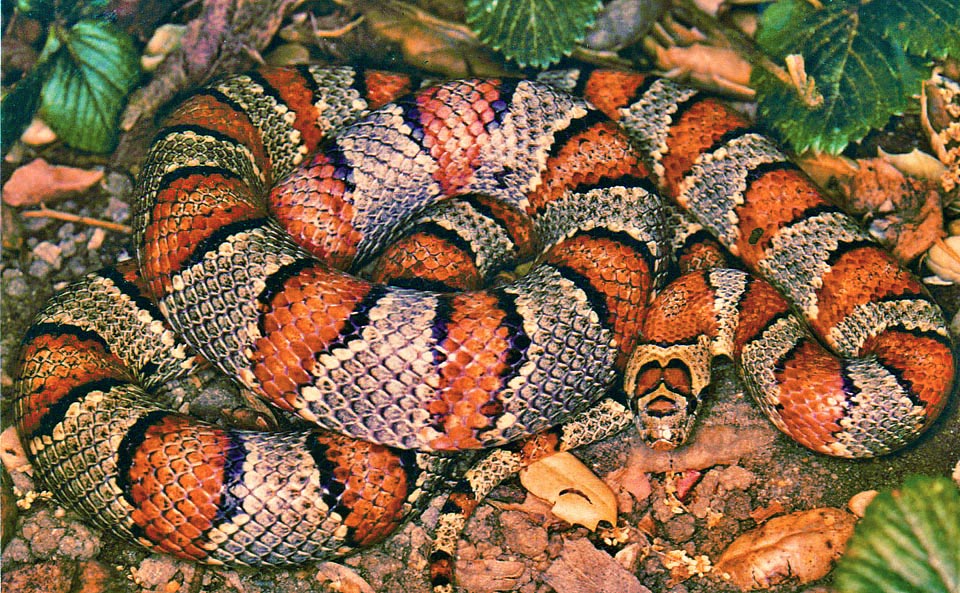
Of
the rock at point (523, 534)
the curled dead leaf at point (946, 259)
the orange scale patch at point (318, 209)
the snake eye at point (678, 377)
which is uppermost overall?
the curled dead leaf at point (946, 259)

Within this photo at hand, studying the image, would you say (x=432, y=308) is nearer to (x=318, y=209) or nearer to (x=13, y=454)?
(x=318, y=209)

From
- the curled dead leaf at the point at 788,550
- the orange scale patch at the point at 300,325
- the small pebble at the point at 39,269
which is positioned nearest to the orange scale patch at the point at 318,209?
the orange scale patch at the point at 300,325

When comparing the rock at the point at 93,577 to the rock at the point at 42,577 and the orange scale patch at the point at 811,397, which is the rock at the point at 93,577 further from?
the orange scale patch at the point at 811,397

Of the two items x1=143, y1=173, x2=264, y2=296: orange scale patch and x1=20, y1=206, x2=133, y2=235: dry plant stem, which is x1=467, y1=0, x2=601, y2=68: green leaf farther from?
x1=20, y1=206, x2=133, y2=235: dry plant stem

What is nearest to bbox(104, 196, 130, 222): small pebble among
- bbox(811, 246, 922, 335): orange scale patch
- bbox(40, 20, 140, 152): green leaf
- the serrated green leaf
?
bbox(40, 20, 140, 152): green leaf

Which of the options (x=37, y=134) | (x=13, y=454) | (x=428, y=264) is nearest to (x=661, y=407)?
(x=428, y=264)

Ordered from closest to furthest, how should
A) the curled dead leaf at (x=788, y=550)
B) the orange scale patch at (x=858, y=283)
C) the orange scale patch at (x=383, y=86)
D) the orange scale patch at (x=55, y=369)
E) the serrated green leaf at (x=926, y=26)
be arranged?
the curled dead leaf at (x=788, y=550), the orange scale patch at (x=55, y=369), the orange scale patch at (x=858, y=283), the serrated green leaf at (x=926, y=26), the orange scale patch at (x=383, y=86)

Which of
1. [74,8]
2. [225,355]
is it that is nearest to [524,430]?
[225,355]
